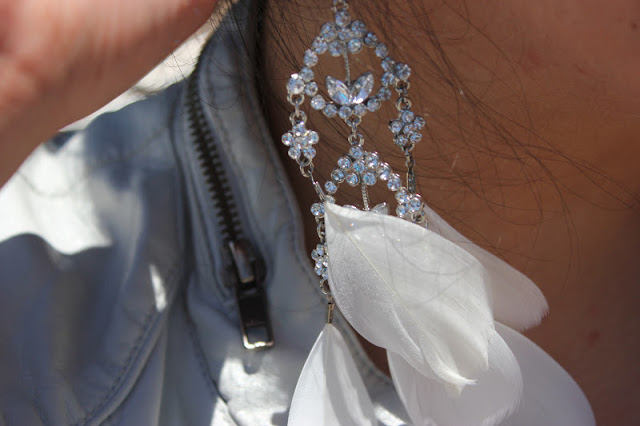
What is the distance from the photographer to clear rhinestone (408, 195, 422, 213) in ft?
1.64

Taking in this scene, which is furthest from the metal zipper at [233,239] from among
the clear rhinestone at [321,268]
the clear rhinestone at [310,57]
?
the clear rhinestone at [310,57]

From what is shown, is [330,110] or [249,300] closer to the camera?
[330,110]

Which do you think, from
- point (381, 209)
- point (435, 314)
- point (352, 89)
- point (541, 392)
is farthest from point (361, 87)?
point (541, 392)

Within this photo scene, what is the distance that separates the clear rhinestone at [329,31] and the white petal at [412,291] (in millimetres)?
147

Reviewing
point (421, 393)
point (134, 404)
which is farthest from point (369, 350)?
point (134, 404)

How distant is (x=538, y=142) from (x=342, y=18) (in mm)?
257

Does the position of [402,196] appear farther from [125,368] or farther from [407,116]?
[125,368]

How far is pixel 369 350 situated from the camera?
650mm

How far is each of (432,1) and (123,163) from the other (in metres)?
0.42

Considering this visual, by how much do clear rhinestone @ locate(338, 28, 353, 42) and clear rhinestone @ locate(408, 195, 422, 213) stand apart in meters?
0.15

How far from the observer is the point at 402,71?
0.48 m

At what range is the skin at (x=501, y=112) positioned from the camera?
0.39m

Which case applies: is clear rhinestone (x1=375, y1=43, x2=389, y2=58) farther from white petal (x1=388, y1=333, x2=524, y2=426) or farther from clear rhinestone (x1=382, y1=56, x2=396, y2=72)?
white petal (x1=388, y1=333, x2=524, y2=426)

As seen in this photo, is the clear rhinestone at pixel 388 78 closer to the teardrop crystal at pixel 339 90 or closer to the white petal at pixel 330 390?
the teardrop crystal at pixel 339 90
